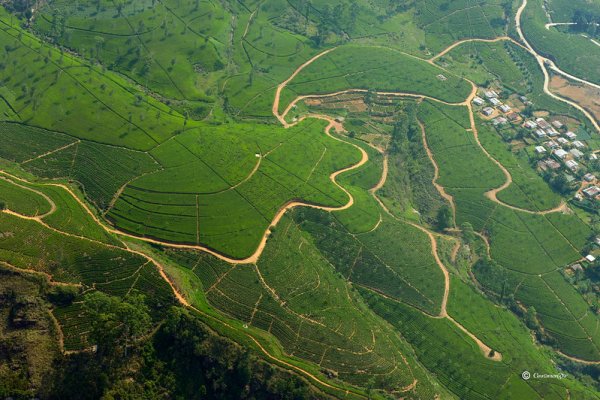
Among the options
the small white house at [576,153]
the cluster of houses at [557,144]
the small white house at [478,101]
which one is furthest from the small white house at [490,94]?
the small white house at [576,153]

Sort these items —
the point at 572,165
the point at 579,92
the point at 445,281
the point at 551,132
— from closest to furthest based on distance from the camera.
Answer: the point at 445,281 → the point at 572,165 → the point at 551,132 → the point at 579,92

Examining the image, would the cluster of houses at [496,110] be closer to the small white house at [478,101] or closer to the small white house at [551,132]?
the small white house at [478,101]

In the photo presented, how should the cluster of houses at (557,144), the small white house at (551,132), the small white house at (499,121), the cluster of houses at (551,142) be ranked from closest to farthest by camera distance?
the cluster of houses at (551,142) → the cluster of houses at (557,144) → the small white house at (551,132) → the small white house at (499,121)

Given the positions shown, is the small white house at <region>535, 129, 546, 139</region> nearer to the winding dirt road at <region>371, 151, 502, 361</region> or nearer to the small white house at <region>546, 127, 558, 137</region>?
the small white house at <region>546, 127, 558, 137</region>

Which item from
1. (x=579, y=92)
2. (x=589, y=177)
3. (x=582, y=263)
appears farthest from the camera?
(x=579, y=92)

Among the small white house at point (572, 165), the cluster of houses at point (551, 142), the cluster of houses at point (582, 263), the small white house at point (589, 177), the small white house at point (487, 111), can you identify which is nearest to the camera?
the cluster of houses at point (582, 263)

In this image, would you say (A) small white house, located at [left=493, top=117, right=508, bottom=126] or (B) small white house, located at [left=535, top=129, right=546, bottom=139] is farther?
(A) small white house, located at [left=493, top=117, right=508, bottom=126]

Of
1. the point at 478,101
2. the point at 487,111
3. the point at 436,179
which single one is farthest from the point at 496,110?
the point at 436,179

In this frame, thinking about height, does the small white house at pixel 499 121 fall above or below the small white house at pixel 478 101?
below

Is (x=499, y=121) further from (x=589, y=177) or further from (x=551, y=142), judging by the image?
(x=589, y=177)

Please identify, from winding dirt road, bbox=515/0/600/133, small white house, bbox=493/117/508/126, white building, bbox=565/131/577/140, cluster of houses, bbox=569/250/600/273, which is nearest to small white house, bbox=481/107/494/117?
small white house, bbox=493/117/508/126
